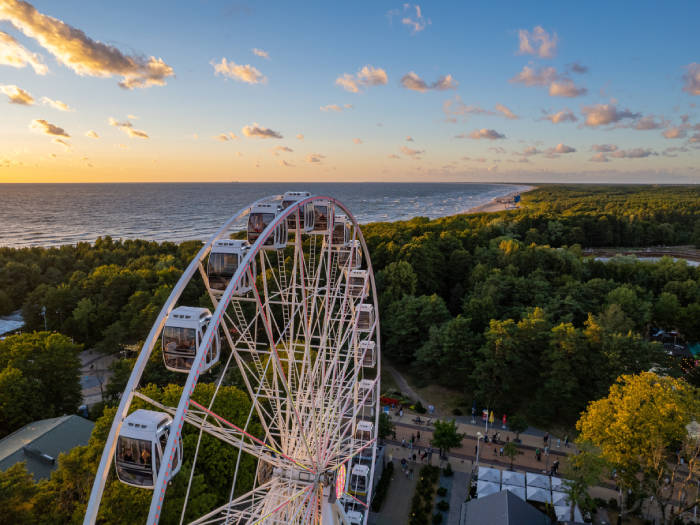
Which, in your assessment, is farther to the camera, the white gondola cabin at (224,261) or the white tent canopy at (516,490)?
the white tent canopy at (516,490)

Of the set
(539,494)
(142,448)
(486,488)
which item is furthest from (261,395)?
(539,494)

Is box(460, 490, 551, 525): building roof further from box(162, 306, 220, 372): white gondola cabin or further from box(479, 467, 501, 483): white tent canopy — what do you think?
box(162, 306, 220, 372): white gondola cabin

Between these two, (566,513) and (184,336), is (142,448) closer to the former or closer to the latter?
(184,336)

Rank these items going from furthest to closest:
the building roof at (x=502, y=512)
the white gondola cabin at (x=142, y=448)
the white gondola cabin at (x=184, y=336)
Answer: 1. the building roof at (x=502, y=512)
2. the white gondola cabin at (x=184, y=336)
3. the white gondola cabin at (x=142, y=448)

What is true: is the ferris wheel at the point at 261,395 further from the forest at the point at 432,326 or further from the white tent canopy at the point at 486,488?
the white tent canopy at the point at 486,488

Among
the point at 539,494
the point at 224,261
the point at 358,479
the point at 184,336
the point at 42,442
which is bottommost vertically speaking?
the point at 539,494

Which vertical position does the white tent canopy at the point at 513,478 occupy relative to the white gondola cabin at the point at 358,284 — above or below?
below

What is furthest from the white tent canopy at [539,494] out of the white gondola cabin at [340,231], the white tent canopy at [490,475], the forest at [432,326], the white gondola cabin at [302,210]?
the white gondola cabin at [302,210]

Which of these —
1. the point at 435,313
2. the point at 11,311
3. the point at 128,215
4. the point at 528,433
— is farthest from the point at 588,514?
the point at 128,215
